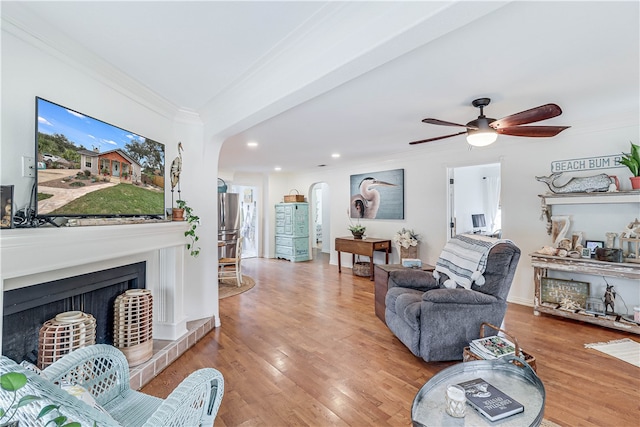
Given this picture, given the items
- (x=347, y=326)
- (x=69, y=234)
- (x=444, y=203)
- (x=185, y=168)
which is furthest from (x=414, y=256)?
(x=69, y=234)

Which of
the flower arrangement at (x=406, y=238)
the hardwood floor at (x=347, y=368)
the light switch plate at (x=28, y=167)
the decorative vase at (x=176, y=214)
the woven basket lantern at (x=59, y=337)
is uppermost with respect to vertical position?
the light switch plate at (x=28, y=167)

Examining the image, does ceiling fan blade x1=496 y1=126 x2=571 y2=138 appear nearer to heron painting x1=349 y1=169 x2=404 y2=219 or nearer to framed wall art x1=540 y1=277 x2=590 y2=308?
framed wall art x1=540 y1=277 x2=590 y2=308

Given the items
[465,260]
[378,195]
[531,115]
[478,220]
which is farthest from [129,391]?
[478,220]

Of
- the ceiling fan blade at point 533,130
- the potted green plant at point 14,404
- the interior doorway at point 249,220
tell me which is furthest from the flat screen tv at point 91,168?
the interior doorway at point 249,220

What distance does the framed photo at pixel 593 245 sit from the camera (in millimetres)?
3400

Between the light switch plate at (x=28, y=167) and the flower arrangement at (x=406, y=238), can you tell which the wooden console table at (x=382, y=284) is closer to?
the flower arrangement at (x=406, y=238)

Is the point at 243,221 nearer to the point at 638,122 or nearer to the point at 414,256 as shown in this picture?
the point at 414,256

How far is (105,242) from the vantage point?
196 centimetres

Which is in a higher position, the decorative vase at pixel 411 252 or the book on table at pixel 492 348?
the decorative vase at pixel 411 252

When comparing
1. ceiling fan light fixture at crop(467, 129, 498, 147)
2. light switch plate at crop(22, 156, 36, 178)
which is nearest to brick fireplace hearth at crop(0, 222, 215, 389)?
light switch plate at crop(22, 156, 36, 178)

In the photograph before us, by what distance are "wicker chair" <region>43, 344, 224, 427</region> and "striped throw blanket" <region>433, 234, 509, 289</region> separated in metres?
2.26

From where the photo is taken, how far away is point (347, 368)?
2.42 meters

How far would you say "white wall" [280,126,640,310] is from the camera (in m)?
3.37

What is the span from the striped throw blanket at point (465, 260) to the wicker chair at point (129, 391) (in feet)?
7.42
